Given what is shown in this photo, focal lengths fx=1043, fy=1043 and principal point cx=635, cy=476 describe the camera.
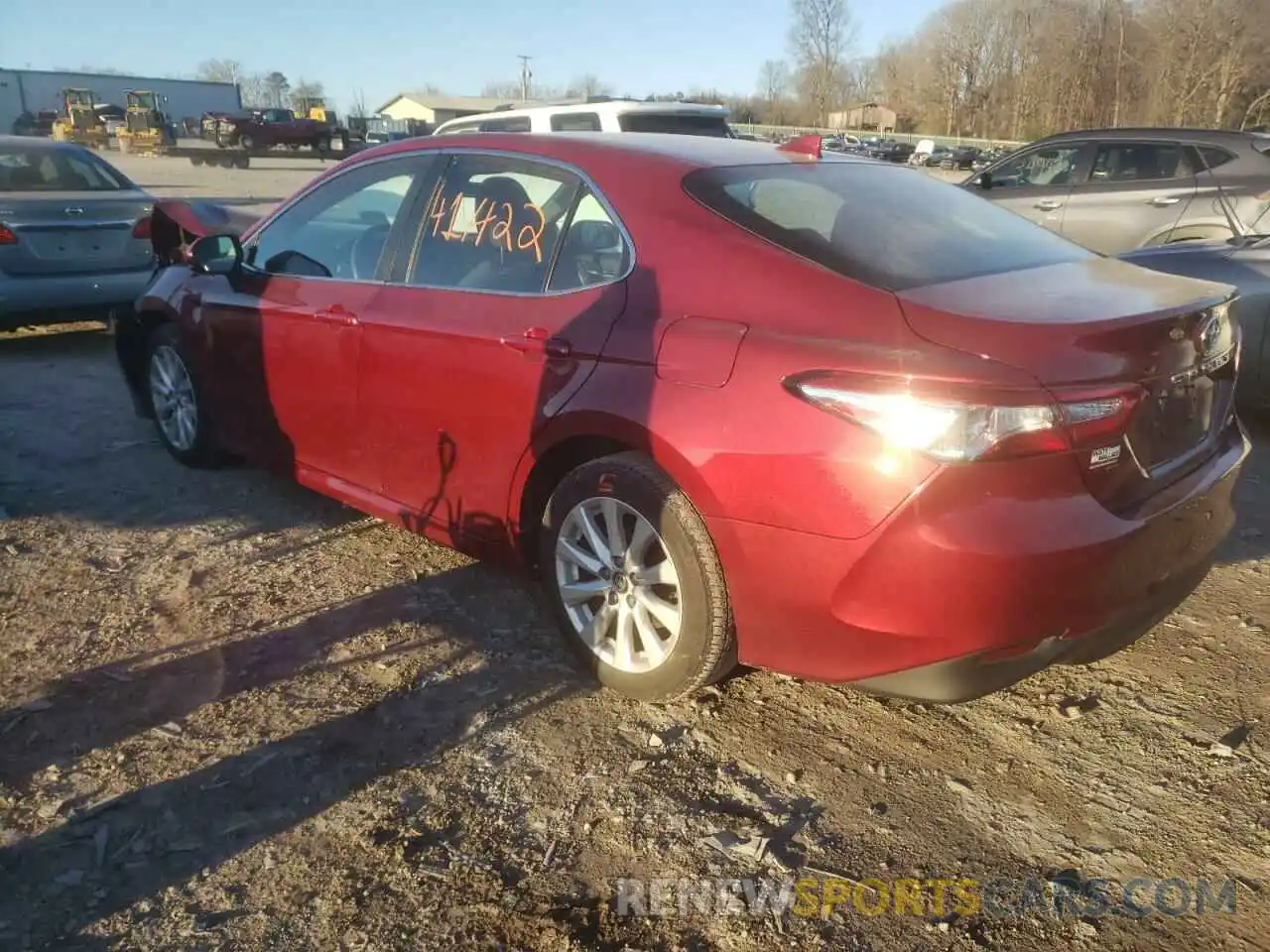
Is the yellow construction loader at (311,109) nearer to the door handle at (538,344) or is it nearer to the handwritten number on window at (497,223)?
the handwritten number on window at (497,223)

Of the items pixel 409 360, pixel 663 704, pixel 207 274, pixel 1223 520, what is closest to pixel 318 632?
pixel 409 360

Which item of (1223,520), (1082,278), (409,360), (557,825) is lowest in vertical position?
(557,825)

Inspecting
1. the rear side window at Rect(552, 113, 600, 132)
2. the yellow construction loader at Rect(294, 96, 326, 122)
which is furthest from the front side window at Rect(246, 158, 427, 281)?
the yellow construction loader at Rect(294, 96, 326, 122)

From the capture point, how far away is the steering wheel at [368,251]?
390 centimetres

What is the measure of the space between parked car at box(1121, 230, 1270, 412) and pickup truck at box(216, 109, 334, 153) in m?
40.4

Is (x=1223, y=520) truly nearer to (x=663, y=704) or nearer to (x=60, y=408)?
(x=663, y=704)

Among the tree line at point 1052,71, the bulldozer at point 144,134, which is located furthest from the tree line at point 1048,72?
the bulldozer at point 144,134

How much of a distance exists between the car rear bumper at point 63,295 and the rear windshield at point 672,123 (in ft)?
15.0

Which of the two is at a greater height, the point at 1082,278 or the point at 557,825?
the point at 1082,278

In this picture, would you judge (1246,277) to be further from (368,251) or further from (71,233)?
(71,233)

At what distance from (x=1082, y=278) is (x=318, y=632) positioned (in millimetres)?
2675

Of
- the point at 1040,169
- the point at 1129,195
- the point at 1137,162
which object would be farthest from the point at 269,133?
the point at 1129,195

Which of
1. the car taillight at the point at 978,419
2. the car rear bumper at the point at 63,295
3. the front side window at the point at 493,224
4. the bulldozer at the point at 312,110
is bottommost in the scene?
the car rear bumper at the point at 63,295

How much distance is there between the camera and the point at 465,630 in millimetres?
3590
